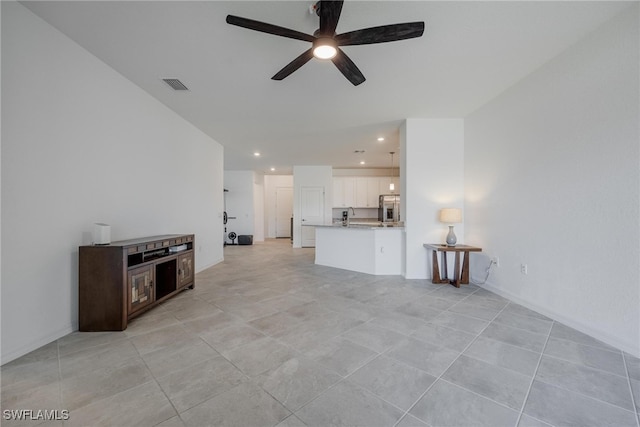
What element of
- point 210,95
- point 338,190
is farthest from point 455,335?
point 338,190

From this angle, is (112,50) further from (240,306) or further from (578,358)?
(578,358)

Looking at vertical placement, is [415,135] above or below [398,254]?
above

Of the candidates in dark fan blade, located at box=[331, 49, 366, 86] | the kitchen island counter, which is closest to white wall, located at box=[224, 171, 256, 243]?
the kitchen island counter

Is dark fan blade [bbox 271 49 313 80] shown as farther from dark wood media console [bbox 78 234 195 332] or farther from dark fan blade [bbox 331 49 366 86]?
dark wood media console [bbox 78 234 195 332]

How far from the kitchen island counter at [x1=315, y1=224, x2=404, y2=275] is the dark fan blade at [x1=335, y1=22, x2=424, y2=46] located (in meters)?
3.21

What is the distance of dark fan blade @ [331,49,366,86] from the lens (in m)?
2.03

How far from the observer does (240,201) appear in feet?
30.4

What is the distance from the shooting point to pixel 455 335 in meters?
2.30

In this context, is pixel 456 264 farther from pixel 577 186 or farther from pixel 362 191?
pixel 362 191

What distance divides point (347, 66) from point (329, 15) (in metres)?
0.51

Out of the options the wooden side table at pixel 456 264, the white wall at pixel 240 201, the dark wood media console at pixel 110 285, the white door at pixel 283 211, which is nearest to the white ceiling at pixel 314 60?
the dark wood media console at pixel 110 285

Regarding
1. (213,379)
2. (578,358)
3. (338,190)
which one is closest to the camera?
(213,379)

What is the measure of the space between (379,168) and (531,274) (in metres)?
6.34

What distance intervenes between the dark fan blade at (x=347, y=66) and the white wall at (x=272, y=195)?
905cm
